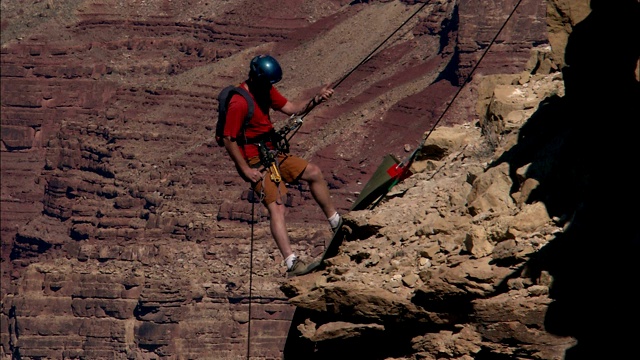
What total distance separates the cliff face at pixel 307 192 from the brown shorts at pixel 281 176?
0.76m

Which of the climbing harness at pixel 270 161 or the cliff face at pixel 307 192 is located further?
the climbing harness at pixel 270 161

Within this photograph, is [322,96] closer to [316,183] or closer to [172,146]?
[316,183]

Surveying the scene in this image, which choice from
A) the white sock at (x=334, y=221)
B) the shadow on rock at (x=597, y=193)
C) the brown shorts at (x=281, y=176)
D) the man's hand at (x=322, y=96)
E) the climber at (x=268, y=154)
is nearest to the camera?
the shadow on rock at (x=597, y=193)

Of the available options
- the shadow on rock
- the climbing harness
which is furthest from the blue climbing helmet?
the shadow on rock

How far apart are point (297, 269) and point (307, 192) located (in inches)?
2894

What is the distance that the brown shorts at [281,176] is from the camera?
59.4ft

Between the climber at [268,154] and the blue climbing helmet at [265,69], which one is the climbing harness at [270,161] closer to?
the climber at [268,154]

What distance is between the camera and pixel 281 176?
60.0 feet

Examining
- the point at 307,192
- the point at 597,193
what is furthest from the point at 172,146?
the point at 597,193

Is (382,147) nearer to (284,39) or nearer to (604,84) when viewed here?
(284,39)

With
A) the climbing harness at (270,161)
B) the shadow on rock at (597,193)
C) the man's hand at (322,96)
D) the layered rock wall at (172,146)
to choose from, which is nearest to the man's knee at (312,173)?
the climbing harness at (270,161)

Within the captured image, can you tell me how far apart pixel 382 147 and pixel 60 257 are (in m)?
18.3

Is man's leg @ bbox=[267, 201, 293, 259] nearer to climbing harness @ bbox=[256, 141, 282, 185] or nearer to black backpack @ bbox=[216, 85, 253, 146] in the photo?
climbing harness @ bbox=[256, 141, 282, 185]

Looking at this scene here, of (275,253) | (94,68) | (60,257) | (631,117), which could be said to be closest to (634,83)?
(631,117)
